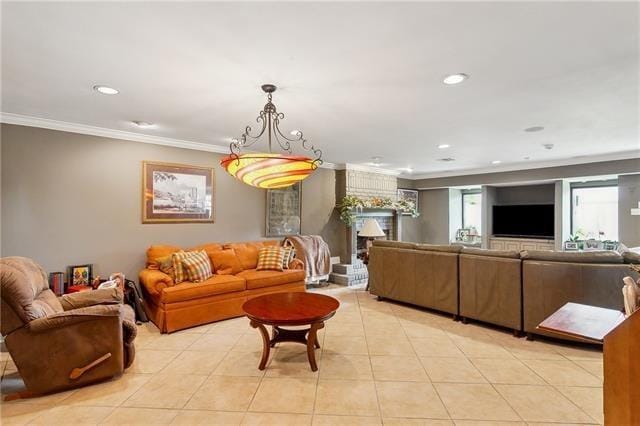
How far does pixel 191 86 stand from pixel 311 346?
2482mm

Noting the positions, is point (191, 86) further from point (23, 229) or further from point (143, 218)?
point (23, 229)

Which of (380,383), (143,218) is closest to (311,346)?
(380,383)

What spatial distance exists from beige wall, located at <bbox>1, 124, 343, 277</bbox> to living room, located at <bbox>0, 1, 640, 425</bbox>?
2cm

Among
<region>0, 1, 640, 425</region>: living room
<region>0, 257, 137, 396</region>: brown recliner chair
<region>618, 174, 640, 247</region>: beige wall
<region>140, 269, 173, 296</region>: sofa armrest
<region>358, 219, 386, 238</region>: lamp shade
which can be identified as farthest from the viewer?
A: <region>358, 219, 386, 238</region>: lamp shade

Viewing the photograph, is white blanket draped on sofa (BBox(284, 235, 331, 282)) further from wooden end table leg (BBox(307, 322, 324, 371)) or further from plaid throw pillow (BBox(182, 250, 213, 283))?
wooden end table leg (BBox(307, 322, 324, 371))

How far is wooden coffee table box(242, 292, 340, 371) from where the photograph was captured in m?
2.69

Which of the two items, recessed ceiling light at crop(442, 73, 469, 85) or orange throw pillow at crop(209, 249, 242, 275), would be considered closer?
recessed ceiling light at crop(442, 73, 469, 85)

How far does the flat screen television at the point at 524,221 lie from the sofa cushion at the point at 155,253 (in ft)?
24.1

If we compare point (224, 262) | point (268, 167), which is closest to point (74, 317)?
point (268, 167)

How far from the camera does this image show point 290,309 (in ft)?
9.53

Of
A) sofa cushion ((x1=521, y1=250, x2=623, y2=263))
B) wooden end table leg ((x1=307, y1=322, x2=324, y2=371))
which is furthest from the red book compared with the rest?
sofa cushion ((x1=521, y1=250, x2=623, y2=263))

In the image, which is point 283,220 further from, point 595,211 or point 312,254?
point 595,211

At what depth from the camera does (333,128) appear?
13.5ft

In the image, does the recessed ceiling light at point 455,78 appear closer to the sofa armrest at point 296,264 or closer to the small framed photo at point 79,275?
the sofa armrest at point 296,264
